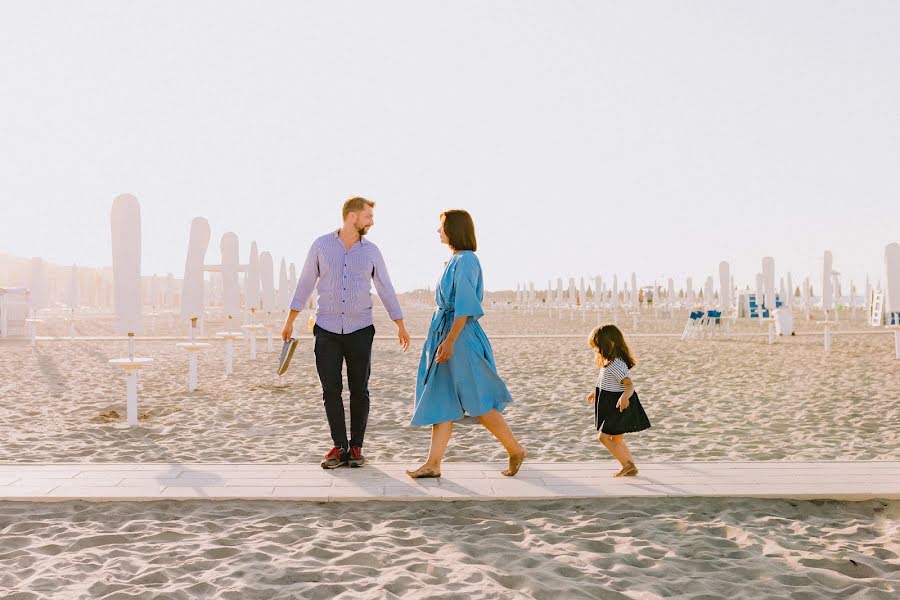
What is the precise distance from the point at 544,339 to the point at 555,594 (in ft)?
46.0

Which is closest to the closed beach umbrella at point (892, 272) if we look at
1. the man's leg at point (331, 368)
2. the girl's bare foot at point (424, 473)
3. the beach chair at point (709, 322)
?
the beach chair at point (709, 322)

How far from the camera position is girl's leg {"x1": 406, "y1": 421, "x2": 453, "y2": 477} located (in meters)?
3.48

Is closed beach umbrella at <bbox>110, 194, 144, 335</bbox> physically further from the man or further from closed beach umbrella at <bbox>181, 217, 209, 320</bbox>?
closed beach umbrella at <bbox>181, 217, 209, 320</bbox>

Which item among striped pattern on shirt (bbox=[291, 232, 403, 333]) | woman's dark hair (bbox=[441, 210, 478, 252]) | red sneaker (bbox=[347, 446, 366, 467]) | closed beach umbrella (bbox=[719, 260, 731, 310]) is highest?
A: closed beach umbrella (bbox=[719, 260, 731, 310])

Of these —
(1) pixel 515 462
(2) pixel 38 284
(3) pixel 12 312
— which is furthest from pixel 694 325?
(2) pixel 38 284

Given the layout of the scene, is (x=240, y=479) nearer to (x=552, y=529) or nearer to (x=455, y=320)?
(x=455, y=320)

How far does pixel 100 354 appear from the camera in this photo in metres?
12.3

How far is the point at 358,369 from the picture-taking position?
12.0 feet

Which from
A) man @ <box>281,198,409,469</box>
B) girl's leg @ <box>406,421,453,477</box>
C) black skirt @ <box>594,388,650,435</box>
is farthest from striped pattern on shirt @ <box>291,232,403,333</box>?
black skirt @ <box>594,388,650,435</box>

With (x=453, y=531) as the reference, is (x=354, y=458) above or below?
above

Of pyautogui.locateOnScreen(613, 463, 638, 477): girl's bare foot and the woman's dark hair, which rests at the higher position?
the woman's dark hair

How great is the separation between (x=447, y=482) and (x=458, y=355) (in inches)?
27.8

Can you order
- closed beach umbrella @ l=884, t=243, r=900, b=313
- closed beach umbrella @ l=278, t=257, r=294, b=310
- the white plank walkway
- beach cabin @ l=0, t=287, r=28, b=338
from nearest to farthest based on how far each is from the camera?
the white plank walkway → closed beach umbrella @ l=884, t=243, r=900, b=313 → beach cabin @ l=0, t=287, r=28, b=338 → closed beach umbrella @ l=278, t=257, r=294, b=310

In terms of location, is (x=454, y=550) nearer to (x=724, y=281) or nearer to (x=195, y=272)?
(x=195, y=272)
